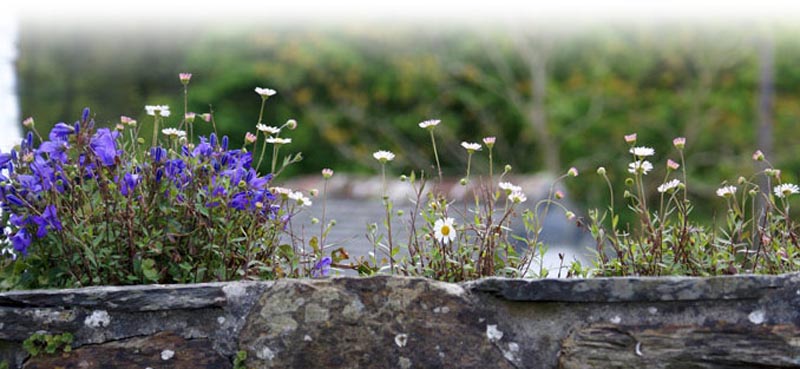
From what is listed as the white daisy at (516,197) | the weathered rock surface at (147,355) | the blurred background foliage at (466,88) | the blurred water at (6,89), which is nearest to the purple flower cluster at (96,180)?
the weathered rock surface at (147,355)

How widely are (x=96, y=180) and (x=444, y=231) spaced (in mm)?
762

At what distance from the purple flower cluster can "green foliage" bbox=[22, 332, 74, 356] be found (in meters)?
0.24

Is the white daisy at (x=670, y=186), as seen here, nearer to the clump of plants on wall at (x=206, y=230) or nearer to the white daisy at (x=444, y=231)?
the clump of plants on wall at (x=206, y=230)

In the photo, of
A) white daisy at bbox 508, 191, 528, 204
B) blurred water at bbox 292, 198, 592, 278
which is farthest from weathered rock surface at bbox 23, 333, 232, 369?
blurred water at bbox 292, 198, 592, 278

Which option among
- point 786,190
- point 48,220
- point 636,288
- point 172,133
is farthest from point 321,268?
point 786,190

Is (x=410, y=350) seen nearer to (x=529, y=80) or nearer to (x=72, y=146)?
(x=72, y=146)

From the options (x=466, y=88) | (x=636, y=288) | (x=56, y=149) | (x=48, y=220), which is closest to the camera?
(x=636, y=288)

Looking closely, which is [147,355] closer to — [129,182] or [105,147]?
[129,182]

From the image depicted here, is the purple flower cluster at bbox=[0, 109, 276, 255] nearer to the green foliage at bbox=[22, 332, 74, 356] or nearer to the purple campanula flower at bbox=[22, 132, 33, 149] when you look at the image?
the purple campanula flower at bbox=[22, 132, 33, 149]

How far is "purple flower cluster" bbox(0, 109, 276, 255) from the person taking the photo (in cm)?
201

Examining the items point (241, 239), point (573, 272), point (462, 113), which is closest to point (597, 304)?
point (573, 272)

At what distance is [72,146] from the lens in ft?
6.79

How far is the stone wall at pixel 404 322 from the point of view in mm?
1825

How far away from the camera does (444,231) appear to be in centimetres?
201
